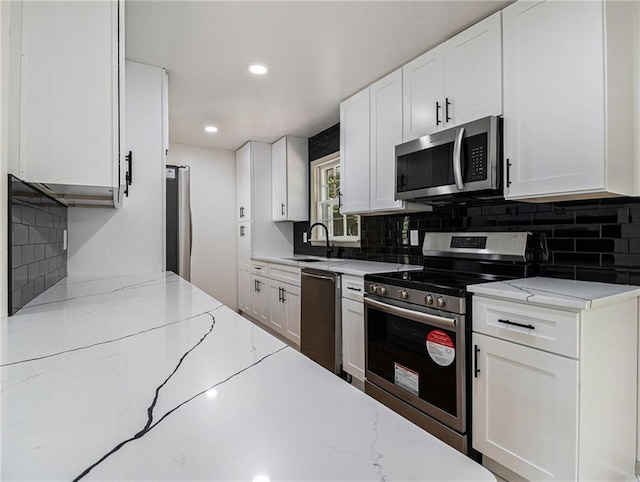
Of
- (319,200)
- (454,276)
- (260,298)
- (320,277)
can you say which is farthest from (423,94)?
(260,298)

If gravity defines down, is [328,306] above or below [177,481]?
below

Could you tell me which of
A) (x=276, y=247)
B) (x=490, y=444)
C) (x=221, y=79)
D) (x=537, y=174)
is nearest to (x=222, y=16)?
(x=221, y=79)

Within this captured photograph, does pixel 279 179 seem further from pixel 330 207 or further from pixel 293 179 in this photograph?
pixel 330 207

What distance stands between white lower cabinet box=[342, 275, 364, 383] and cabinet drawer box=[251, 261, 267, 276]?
1738mm

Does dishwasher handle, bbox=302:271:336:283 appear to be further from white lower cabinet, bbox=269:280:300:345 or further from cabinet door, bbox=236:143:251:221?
cabinet door, bbox=236:143:251:221

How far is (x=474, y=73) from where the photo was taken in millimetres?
2088

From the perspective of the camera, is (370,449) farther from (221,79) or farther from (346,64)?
(221,79)

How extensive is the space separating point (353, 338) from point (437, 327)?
90 cm

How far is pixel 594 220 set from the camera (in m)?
1.84

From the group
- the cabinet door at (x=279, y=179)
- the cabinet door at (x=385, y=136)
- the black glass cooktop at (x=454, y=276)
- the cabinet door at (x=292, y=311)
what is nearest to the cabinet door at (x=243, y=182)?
the cabinet door at (x=279, y=179)

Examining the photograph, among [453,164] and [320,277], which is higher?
[453,164]

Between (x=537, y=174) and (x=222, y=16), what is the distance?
193cm

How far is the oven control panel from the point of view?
5.87 ft

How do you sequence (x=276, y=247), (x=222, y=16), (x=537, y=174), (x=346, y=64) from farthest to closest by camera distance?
1. (x=276, y=247)
2. (x=346, y=64)
3. (x=222, y=16)
4. (x=537, y=174)
